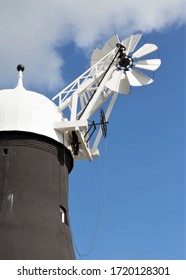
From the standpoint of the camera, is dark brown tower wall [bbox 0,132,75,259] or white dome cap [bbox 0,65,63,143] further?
white dome cap [bbox 0,65,63,143]

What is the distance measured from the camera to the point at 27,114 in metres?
22.5

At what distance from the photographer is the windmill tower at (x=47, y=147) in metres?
20.8

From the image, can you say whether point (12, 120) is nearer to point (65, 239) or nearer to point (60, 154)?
point (60, 154)

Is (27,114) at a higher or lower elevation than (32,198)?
higher

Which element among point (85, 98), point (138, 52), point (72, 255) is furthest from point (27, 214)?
point (138, 52)

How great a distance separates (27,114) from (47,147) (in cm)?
147

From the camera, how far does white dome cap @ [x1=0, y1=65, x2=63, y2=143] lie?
73.3 ft

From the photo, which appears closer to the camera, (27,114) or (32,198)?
(32,198)

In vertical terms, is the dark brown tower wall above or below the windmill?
below

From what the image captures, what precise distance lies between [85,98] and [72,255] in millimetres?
6929

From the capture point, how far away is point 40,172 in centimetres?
2202

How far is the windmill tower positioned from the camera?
20.8 meters

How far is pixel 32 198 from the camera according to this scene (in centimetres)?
2138

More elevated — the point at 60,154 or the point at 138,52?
the point at 138,52
